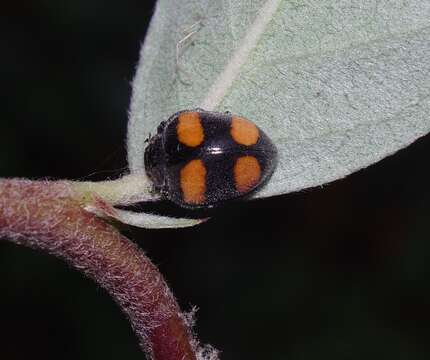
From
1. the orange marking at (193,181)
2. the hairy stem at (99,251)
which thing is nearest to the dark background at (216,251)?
the orange marking at (193,181)

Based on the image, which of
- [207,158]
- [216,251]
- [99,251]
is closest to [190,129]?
[207,158]

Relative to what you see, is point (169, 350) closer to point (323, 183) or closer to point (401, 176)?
point (323, 183)

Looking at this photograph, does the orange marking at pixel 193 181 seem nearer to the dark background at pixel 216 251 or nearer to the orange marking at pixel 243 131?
the orange marking at pixel 243 131

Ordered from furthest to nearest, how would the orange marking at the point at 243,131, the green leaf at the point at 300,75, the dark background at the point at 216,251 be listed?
the dark background at the point at 216,251
the orange marking at the point at 243,131
the green leaf at the point at 300,75

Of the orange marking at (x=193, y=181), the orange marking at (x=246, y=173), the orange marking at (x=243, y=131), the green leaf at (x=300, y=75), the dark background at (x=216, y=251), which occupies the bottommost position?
the dark background at (x=216, y=251)

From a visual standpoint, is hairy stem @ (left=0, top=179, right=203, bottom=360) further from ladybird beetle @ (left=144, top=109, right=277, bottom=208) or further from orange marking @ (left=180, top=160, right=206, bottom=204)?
orange marking @ (left=180, top=160, right=206, bottom=204)

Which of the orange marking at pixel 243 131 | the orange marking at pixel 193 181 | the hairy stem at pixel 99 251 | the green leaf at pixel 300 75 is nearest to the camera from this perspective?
the hairy stem at pixel 99 251
